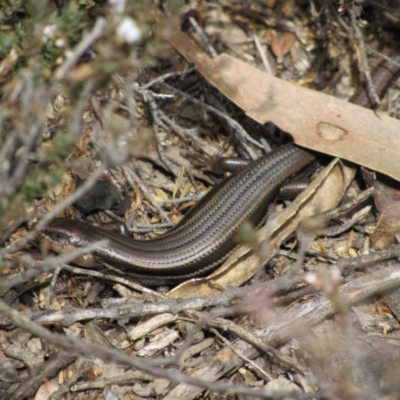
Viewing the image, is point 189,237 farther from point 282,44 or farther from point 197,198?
point 282,44

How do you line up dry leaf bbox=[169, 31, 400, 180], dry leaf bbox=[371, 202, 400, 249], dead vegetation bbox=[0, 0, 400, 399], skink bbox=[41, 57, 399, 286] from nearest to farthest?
1. dead vegetation bbox=[0, 0, 400, 399]
2. dry leaf bbox=[371, 202, 400, 249]
3. skink bbox=[41, 57, 399, 286]
4. dry leaf bbox=[169, 31, 400, 180]

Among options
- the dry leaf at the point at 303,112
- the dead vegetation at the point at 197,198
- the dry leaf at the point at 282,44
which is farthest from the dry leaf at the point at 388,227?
the dry leaf at the point at 282,44

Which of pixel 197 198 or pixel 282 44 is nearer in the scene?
pixel 197 198

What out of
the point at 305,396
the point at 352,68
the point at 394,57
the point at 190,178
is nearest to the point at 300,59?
the point at 352,68

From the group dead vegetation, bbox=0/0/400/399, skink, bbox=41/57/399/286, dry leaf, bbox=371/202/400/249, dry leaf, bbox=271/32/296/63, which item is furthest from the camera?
dry leaf, bbox=271/32/296/63

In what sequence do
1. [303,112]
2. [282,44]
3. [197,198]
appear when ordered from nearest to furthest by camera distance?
[303,112] < [197,198] < [282,44]

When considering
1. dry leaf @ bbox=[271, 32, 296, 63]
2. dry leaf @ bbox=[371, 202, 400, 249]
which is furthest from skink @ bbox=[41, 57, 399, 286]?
dry leaf @ bbox=[271, 32, 296, 63]

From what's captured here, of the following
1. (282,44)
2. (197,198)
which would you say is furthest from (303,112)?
(197,198)

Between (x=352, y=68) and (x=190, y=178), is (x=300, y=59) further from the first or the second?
(x=190, y=178)

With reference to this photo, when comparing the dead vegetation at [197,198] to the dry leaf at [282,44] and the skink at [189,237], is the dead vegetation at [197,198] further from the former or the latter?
the skink at [189,237]

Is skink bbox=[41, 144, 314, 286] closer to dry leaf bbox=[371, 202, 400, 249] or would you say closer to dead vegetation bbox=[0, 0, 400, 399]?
dead vegetation bbox=[0, 0, 400, 399]
